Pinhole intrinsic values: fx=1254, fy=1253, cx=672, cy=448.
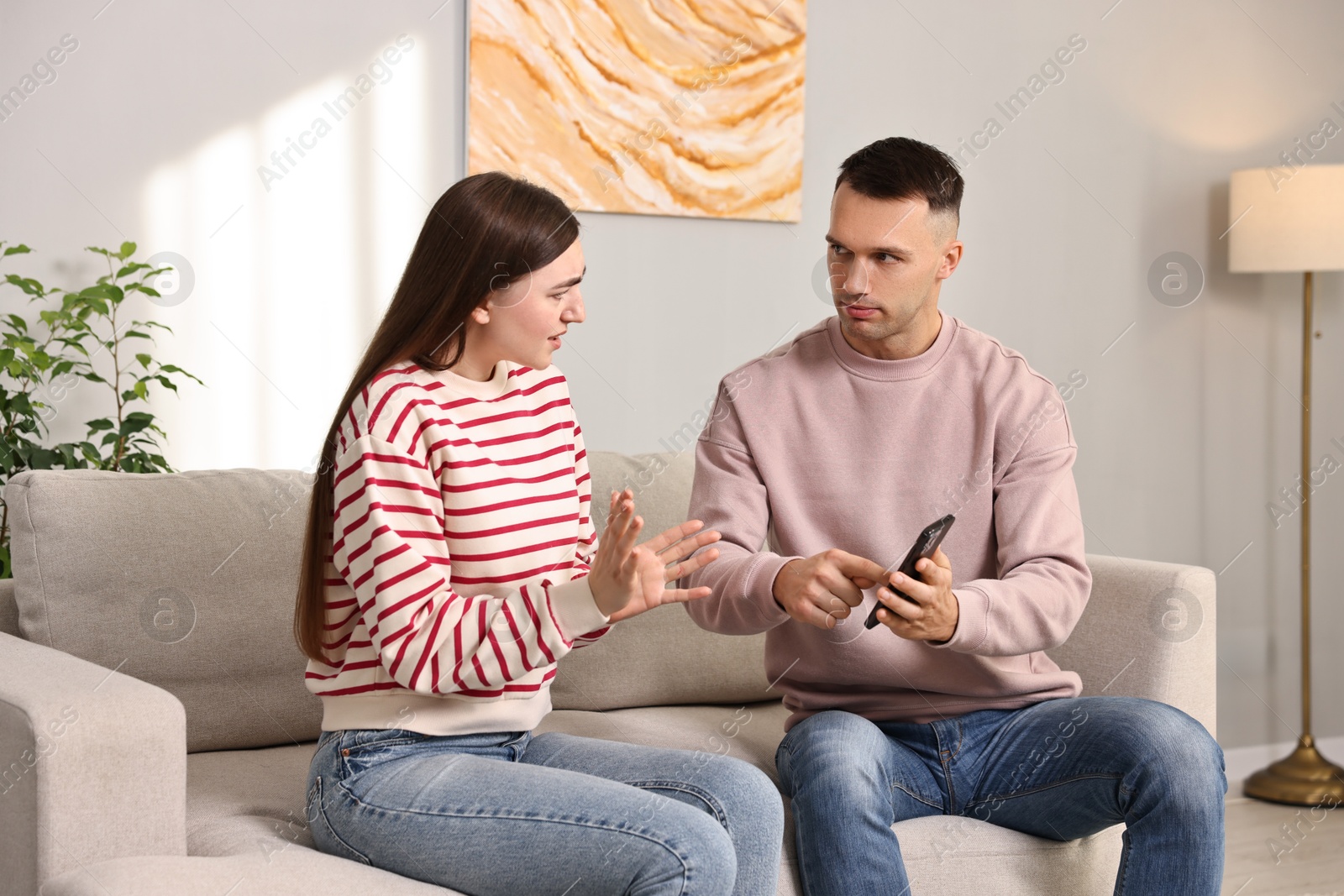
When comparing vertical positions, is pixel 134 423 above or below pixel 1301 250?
below

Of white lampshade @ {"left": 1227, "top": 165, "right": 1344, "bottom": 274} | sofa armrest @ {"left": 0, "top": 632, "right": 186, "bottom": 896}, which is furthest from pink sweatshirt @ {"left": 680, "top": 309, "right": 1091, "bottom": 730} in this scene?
white lampshade @ {"left": 1227, "top": 165, "right": 1344, "bottom": 274}

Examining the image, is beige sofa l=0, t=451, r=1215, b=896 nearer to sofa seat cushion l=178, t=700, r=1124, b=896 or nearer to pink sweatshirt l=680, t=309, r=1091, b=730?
sofa seat cushion l=178, t=700, r=1124, b=896

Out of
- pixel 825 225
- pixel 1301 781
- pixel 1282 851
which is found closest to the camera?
pixel 1282 851

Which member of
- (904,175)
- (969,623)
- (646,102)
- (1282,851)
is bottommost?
(1282,851)

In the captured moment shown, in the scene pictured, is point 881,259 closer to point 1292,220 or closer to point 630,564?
point 630,564

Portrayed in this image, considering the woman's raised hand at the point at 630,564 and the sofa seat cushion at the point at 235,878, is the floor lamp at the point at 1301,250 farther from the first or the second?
the sofa seat cushion at the point at 235,878

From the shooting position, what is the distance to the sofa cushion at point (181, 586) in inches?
66.2

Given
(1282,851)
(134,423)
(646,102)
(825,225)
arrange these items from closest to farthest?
(134,423) < (646,102) < (1282,851) < (825,225)

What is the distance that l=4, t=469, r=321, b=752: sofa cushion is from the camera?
168 centimetres

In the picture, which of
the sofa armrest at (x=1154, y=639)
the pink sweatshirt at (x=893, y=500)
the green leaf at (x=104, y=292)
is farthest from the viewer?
the green leaf at (x=104, y=292)

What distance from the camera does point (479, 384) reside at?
149 cm

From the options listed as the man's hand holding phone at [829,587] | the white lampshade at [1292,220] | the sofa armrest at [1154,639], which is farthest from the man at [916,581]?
the white lampshade at [1292,220]

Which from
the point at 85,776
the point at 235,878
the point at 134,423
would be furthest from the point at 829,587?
the point at 134,423

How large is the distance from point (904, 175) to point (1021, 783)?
0.82 m
